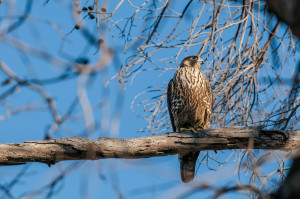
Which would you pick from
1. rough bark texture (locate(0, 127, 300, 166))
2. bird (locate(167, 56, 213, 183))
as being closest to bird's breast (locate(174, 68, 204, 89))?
bird (locate(167, 56, 213, 183))

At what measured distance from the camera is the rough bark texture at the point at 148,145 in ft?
11.7

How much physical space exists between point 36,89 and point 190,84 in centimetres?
380

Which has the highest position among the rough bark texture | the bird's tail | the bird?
the bird

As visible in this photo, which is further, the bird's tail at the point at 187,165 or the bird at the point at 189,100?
the bird at the point at 189,100

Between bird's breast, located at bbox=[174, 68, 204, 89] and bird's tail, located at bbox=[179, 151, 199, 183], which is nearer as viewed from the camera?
bird's tail, located at bbox=[179, 151, 199, 183]

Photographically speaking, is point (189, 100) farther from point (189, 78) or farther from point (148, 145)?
point (148, 145)

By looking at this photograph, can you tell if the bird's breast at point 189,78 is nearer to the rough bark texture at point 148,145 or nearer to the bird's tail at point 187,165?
the bird's tail at point 187,165

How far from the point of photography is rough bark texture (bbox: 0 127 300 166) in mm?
3568

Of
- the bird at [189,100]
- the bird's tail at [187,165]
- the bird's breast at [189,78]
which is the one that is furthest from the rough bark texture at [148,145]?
the bird's breast at [189,78]

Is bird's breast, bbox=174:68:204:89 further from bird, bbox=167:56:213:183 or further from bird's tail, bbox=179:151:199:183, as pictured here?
bird's tail, bbox=179:151:199:183

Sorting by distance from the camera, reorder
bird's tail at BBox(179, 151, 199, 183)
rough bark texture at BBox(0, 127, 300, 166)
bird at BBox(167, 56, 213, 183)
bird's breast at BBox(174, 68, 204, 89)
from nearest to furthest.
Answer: rough bark texture at BBox(0, 127, 300, 166)
bird's tail at BBox(179, 151, 199, 183)
bird at BBox(167, 56, 213, 183)
bird's breast at BBox(174, 68, 204, 89)

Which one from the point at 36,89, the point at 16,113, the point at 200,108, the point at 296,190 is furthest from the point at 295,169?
the point at 200,108

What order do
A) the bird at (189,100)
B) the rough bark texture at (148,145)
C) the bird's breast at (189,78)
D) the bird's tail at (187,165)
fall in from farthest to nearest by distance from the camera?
the bird's breast at (189,78) < the bird at (189,100) < the bird's tail at (187,165) < the rough bark texture at (148,145)

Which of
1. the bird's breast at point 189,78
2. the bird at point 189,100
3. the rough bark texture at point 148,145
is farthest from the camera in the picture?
Answer: the bird's breast at point 189,78
